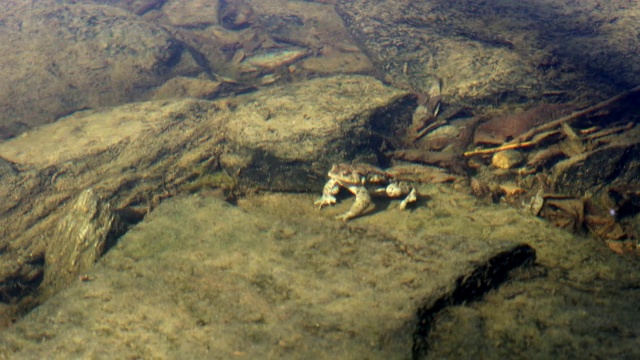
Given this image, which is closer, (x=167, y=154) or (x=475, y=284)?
(x=475, y=284)

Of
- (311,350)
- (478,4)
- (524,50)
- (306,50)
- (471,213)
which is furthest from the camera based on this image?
(306,50)

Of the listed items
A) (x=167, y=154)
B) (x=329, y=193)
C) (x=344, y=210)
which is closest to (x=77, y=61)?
(x=167, y=154)

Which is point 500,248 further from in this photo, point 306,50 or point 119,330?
point 306,50

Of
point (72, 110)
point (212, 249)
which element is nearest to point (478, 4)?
point (212, 249)

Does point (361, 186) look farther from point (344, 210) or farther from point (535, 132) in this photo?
point (535, 132)

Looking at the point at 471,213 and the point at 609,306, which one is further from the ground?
the point at 609,306

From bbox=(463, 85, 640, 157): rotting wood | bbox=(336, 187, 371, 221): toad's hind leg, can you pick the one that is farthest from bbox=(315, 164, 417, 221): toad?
bbox=(463, 85, 640, 157): rotting wood

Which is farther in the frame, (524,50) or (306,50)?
(306,50)

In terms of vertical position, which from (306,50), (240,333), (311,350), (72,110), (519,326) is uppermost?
(519,326)
